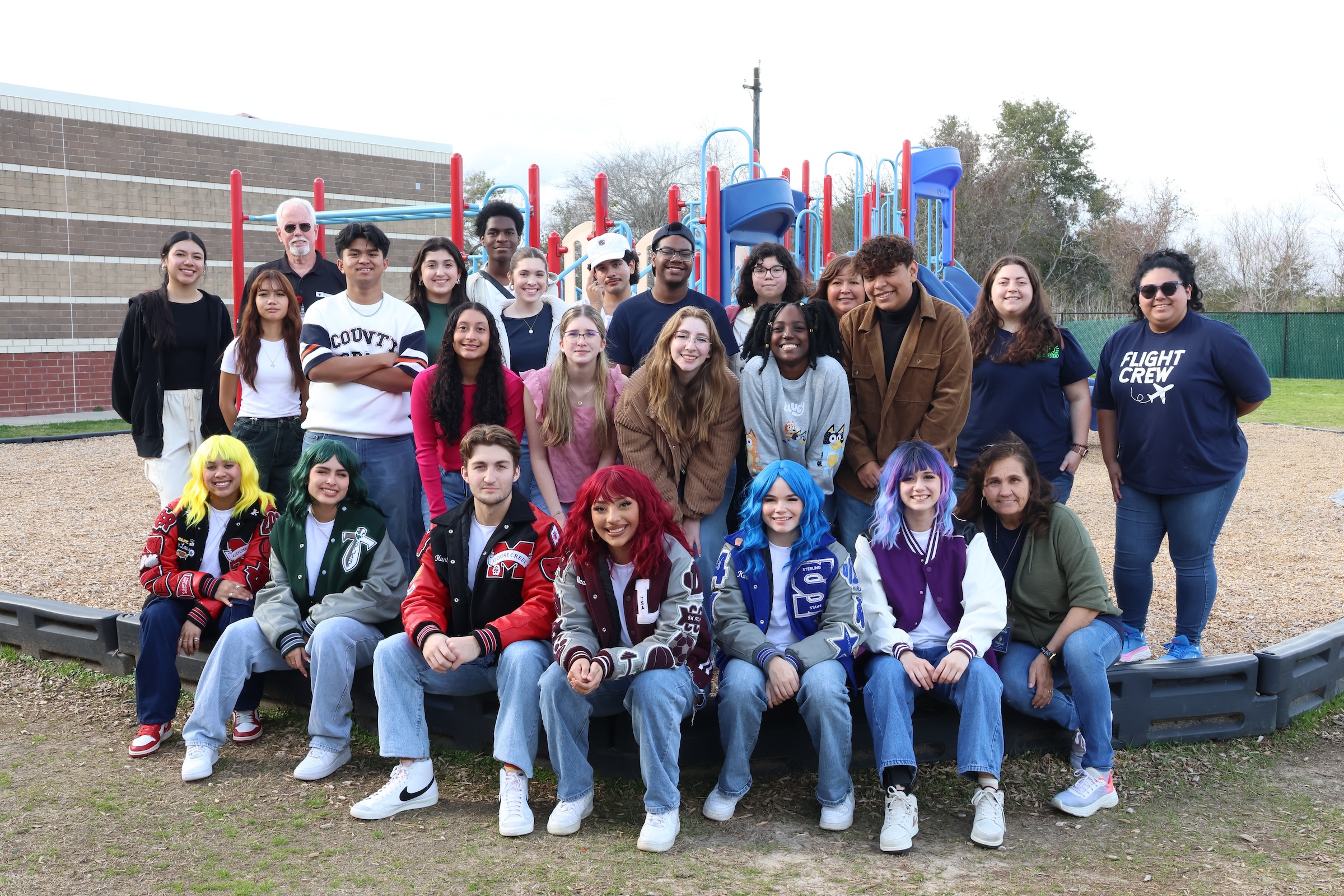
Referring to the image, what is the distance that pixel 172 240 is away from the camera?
4984mm

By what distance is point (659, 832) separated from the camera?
2.96m

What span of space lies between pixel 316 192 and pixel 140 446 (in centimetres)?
660

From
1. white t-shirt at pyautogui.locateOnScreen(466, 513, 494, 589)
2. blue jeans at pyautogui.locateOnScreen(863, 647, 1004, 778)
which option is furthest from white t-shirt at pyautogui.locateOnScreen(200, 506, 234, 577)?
blue jeans at pyautogui.locateOnScreen(863, 647, 1004, 778)

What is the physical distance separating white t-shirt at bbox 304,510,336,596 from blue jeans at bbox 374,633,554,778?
558mm

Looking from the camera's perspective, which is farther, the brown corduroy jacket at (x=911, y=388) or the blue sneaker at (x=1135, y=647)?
the blue sneaker at (x=1135, y=647)

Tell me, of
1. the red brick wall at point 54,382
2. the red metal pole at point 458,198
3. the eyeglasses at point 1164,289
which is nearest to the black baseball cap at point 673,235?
the eyeglasses at point 1164,289

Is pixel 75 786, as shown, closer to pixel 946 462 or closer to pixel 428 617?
pixel 428 617

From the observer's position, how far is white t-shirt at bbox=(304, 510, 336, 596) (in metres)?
3.79

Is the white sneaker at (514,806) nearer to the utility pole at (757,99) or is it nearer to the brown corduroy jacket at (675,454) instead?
the brown corduroy jacket at (675,454)

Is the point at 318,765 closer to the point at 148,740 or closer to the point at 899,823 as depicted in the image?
the point at 148,740

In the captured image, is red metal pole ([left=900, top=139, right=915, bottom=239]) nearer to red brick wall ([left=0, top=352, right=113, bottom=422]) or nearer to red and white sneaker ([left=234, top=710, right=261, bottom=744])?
red and white sneaker ([left=234, top=710, right=261, bottom=744])

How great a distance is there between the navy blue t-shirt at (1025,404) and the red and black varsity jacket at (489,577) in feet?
6.15

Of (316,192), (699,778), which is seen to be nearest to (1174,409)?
(699,778)

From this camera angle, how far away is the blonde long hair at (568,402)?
159 inches
